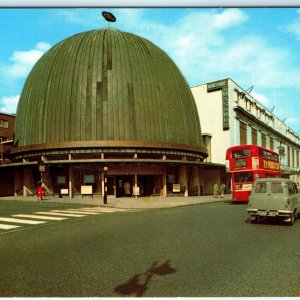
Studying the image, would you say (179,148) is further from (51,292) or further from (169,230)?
(51,292)

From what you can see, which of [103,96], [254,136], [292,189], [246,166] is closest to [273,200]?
[292,189]

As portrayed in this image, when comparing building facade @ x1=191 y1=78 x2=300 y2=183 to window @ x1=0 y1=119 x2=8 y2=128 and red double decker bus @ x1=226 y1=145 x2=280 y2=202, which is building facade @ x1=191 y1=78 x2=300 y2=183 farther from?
window @ x1=0 y1=119 x2=8 y2=128

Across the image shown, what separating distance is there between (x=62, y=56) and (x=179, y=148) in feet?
62.2

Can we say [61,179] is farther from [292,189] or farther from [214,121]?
[292,189]

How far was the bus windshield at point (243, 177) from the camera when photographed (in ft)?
83.3

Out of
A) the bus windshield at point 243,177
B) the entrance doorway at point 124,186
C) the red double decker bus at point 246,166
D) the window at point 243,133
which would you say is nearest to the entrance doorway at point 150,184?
the entrance doorway at point 124,186

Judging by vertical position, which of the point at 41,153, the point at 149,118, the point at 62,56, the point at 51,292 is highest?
the point at 62,56

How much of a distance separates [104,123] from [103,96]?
3.29 metres

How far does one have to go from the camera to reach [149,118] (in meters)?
42.5

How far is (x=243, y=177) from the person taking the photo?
26.0 metres

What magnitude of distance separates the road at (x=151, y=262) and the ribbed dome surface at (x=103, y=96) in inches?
1113

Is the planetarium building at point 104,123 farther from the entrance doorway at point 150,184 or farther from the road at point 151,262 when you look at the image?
the road at point 151,262

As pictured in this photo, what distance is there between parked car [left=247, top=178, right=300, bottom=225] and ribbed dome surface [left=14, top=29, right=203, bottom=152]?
26808 millimetres

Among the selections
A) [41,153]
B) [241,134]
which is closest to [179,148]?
[41,153]
